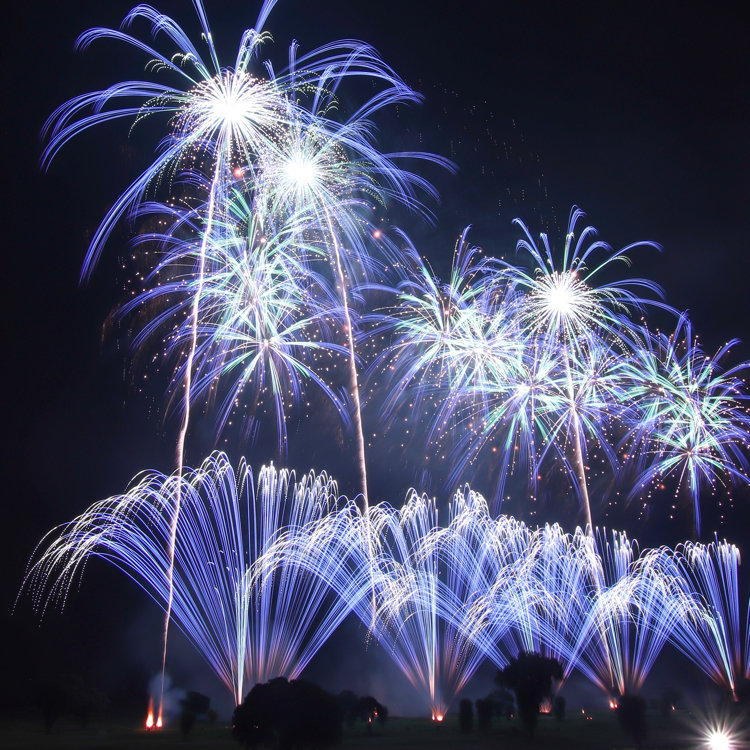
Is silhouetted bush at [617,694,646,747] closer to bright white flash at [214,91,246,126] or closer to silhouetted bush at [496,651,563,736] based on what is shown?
silhouetted bush at [496,651,563,736]

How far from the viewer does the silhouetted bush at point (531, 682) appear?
2431cm

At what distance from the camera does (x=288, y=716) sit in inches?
693

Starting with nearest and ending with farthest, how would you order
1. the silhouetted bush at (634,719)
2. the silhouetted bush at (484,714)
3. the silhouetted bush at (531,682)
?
1. the silhouetted bush at (634,719)
2. the silhouetted bush at (531,682)
3. the silhouetted bush at (484,714)

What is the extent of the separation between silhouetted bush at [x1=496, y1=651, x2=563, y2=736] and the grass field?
80 centimetres

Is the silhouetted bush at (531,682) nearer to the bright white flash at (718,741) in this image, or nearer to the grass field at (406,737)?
the grass field at (406,737)

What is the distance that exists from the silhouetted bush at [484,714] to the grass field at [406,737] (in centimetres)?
28

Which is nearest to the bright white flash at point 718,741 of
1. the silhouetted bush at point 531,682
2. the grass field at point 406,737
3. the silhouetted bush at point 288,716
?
the grass field at point 406,737

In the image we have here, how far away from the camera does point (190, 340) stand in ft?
84.7

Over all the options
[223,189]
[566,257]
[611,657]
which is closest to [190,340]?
[223,189]

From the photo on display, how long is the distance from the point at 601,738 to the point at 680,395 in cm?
1330

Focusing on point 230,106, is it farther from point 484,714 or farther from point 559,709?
point 559,709

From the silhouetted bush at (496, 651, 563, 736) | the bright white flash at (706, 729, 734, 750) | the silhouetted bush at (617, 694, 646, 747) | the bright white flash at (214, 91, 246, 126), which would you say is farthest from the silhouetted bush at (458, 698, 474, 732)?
the bright white flash at (214, 91, 246, 126)

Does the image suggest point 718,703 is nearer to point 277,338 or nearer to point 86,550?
point 277,338

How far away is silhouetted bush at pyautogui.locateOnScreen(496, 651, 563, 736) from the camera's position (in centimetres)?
2431
